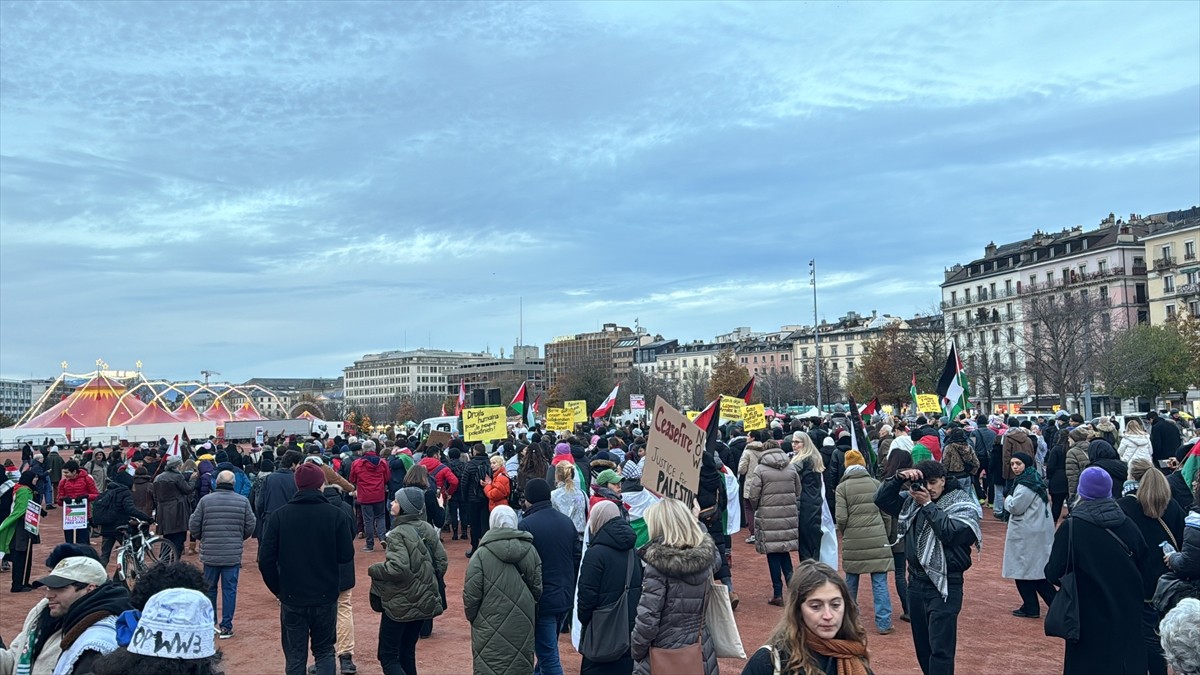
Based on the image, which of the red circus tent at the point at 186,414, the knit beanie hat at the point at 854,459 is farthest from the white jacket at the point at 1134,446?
the red circus tent at the point at 186,414

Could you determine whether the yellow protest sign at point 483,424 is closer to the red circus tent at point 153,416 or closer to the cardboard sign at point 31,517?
the cardboard sign at point 31,517

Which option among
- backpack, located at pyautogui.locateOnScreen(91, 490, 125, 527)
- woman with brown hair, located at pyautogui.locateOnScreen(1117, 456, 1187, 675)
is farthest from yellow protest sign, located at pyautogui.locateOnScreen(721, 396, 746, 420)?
woman with brown hair, located at pyautogui.locateOnScreen(1117, 456, 1187, 675)

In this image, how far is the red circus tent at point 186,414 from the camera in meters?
62.4

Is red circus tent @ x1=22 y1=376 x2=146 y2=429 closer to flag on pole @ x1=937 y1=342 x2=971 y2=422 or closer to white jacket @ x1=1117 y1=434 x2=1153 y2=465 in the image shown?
flag on pole @ x1=937 y1=342 x2=971 y2=422

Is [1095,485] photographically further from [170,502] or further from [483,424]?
[483,424]

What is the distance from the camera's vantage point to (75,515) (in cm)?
1386

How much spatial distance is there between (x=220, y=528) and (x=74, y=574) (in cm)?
575

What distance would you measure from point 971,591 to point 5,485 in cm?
1374

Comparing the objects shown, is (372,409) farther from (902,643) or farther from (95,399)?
(902,643)

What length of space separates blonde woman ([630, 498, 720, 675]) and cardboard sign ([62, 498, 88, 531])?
38.6ft

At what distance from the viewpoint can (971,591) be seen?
38.9 feet

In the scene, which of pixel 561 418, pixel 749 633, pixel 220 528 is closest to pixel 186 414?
pixel 561 418

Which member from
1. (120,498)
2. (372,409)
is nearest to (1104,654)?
(120,498)

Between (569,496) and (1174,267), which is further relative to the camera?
(1174,267)
